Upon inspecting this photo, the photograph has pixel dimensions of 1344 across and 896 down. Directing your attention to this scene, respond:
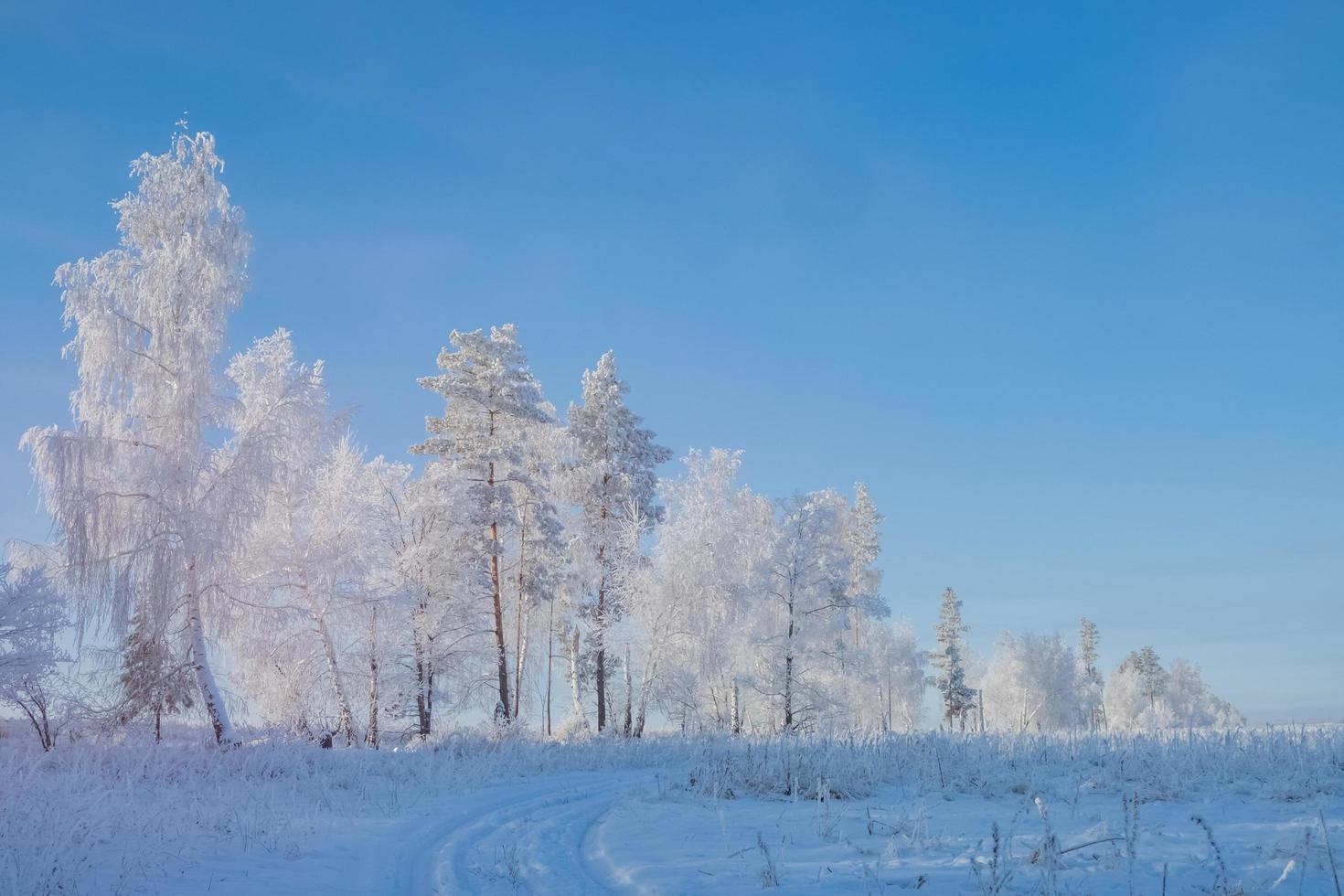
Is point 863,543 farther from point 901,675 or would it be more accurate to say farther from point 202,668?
point 202,668

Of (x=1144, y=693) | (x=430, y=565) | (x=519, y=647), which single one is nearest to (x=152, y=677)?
(x=430, y=565)

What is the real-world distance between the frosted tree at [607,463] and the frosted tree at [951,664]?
25.7 metres

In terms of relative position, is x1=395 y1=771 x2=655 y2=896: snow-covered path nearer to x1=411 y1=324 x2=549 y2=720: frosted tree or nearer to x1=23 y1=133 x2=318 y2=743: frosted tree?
x1=23 y1=133 x2=318 y2=743: frosted tree

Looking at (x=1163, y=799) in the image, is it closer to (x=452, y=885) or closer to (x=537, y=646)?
(x=452, y=885)

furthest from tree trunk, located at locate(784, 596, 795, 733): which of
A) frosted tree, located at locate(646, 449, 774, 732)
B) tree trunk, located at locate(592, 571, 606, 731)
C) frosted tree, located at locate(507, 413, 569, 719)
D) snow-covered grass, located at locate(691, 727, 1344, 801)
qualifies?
snow-covered grass, located at locate(691, 727, 1344, 801)

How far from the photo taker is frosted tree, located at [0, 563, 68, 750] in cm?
1706

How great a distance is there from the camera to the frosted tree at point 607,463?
3172cm

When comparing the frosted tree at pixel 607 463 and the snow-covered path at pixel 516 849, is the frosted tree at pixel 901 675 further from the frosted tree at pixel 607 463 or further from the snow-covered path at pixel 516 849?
the snow-covered path at pixel 516 849

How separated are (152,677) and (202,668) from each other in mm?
1791

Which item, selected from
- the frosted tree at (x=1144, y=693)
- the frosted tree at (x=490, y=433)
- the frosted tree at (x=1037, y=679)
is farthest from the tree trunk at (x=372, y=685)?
the frosted tree at (x=1144, y=693)

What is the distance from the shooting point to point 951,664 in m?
49.9

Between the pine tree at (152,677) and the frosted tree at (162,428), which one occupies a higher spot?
the frosted tree at (162,428)

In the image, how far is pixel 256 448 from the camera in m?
19.8

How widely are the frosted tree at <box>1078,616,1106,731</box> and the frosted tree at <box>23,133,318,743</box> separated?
192 ft
